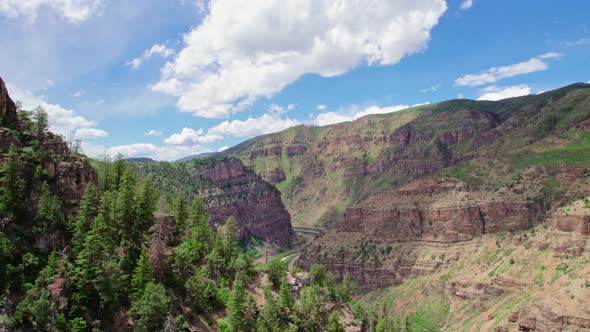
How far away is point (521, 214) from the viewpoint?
479ft

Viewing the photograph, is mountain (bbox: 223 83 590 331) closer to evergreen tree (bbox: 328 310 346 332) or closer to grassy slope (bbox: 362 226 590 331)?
grassy slope (bbox: 362 226 590 331)

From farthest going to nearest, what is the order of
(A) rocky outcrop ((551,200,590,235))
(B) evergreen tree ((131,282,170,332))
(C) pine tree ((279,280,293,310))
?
(A) rocky outcrop ((551,200,590,235)) < (C) pine tree ((279,280,293,310)) < (B) evergreen tree ((131,282,170,332))

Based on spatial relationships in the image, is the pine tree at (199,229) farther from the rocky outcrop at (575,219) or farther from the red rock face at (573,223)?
the rocky outcrop at (575,219)

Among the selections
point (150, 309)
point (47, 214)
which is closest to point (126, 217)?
point (47, 214)

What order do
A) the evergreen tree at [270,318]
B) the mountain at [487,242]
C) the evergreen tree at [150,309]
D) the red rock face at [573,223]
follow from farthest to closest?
1. the red rock face at [573,223]
2. the mountain at [487,242]
3. the evergreen tree at [270,318]
4. the evergreen tree at [150,309]

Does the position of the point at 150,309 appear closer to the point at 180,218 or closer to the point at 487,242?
the point at 180,218

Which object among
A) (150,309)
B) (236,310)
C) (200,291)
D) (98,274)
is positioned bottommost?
(236,310)

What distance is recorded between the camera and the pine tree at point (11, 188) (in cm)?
5506

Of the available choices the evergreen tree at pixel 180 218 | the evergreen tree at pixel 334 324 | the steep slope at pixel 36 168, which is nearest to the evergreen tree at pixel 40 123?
the steep slope at pixel 36 168

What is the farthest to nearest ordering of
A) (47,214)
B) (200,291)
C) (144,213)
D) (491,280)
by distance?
(491,280), (144,213), (200,291), (47,214)

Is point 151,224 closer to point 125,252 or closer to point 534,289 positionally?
point 125,252

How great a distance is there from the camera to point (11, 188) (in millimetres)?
56375

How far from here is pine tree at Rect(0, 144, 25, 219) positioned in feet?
181

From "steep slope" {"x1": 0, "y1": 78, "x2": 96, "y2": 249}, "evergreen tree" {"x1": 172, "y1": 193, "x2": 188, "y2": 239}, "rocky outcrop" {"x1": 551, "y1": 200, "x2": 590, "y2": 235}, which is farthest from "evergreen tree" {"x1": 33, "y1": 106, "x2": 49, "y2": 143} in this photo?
"rocky outcrop" {"x1": 551, "y1": 200, "x2": 590, "y2": 235}
